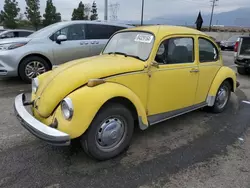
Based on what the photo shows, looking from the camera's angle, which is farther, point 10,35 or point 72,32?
point 10,35

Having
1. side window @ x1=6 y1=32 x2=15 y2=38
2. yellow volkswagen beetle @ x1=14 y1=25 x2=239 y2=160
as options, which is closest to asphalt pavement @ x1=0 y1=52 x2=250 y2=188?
yellow volkswagen beetle @ x1=14 y1=25 x2=239 y2=160

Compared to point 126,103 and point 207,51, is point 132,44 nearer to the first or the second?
point 126,103

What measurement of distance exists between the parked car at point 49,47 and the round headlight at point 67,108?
425 cm

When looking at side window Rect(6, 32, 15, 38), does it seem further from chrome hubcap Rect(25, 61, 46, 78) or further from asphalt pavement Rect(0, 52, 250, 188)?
asphalt pavement Rect(0, 52, 250, 188)

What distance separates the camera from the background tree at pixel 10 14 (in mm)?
45781

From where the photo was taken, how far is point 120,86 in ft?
10.1

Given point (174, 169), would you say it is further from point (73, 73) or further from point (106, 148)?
point (73, 73)

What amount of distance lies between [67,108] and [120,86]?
29.4 inches

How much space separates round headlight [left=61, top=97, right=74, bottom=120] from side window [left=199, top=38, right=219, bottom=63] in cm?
268

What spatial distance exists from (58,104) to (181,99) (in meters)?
2.09

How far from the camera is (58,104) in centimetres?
295

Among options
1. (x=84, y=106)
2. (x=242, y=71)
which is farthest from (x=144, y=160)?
Answer: (x=242, y=71)

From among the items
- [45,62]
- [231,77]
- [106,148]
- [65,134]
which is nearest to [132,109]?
[106,148]

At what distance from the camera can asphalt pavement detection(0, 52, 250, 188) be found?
2.72 metres
